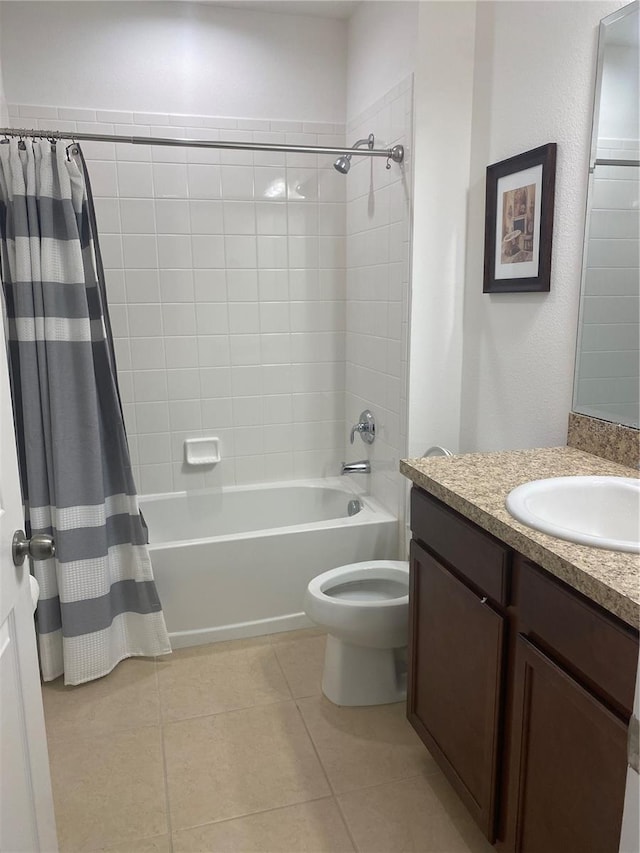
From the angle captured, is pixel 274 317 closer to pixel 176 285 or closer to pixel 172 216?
pixel 176 285

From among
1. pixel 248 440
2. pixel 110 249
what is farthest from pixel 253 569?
pixel 110 249

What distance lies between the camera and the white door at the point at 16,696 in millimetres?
1080

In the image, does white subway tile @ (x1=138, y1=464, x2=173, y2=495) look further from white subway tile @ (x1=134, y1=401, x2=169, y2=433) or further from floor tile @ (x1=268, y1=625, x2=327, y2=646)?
floor tile @ (x1=268, y1=625, x2=327, y2=646)

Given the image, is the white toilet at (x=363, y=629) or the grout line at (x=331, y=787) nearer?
the grout line at (x=331, y=787)

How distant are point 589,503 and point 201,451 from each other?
1985mm

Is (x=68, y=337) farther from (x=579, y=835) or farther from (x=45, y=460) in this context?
(x=579, y=835)

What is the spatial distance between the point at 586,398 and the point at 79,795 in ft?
6.01

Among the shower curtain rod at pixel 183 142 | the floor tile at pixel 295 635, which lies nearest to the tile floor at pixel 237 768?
the floor tile at pixel 295 635

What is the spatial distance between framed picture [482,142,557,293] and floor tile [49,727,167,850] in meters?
1.87

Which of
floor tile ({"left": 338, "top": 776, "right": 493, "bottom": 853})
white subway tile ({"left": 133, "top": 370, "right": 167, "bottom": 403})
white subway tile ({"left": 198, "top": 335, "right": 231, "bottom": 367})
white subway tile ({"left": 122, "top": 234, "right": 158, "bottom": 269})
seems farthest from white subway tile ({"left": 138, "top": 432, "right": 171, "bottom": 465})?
floor tile ({"left": 338, "top": 776, "right": 493, "bottom": 853})

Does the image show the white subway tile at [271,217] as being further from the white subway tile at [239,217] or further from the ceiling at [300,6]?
the ceiling at [300,6]

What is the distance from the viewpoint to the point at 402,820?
1.70m

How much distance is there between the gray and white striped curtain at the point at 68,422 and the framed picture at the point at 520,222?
54.5 inches

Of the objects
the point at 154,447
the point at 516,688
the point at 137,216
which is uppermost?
the point at 137,216
